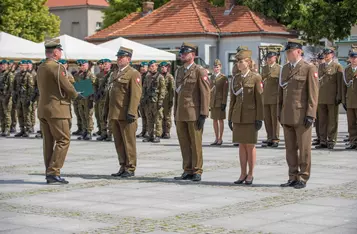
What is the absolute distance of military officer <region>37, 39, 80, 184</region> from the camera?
12.7 meters


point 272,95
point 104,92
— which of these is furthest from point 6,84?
point 272,95

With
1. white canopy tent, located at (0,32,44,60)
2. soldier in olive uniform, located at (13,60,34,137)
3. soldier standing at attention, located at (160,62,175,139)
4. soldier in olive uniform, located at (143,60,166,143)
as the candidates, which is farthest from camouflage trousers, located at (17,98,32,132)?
white canopy tent, located at (0,32,44,60)

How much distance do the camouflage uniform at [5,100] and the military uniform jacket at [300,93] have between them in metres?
12.9

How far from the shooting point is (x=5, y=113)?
78.3 feet

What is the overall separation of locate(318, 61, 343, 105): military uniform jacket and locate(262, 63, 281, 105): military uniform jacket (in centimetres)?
95

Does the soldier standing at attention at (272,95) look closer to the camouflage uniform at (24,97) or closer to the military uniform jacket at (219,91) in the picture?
the military uniform jacket at (219,91)

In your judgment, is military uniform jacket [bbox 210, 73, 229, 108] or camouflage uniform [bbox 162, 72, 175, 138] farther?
camouflage uniform [bbox 162, 72, 175, 138]

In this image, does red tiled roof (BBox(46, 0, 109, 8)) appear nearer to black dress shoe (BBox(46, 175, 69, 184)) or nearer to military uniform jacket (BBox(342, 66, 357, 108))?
military uniform jacket (BBox(342, 66, 357, 108))

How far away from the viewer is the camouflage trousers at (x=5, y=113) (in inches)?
934

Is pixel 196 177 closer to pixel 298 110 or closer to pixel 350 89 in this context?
pixel 298 110

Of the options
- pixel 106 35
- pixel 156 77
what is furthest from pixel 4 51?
pixel 106 35

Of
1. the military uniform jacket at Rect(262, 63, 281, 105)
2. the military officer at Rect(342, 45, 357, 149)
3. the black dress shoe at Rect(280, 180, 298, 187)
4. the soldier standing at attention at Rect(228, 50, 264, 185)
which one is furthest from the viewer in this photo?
the military uniform jacket at Rect(262, 63, 281, 105)

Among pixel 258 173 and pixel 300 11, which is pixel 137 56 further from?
pixel 300 11

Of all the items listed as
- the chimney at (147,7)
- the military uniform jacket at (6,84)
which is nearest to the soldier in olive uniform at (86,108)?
the military uniform jacket at (6,84)
